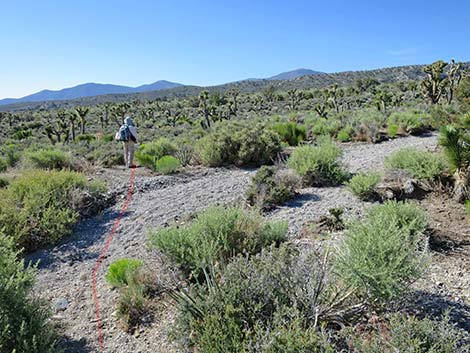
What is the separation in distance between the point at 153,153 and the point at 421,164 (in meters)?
8.77

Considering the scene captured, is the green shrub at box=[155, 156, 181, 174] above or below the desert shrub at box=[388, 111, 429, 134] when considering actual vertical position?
below

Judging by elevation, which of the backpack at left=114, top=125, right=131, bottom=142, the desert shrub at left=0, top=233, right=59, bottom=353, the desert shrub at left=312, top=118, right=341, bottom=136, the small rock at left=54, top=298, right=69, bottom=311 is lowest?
the small rock at left=54, top=298, right=69, bottom=311

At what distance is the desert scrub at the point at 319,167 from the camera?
9.08m

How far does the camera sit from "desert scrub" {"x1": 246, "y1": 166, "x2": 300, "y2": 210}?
7805mm

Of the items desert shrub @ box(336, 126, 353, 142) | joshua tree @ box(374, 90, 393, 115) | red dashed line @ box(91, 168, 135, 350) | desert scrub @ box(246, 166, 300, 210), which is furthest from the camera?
joshua tree @ box(374, 90, 393, 115)

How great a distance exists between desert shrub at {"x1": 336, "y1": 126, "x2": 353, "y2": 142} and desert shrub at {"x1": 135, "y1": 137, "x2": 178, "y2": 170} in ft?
22.8

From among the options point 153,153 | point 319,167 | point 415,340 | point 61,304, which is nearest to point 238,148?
point 153,153

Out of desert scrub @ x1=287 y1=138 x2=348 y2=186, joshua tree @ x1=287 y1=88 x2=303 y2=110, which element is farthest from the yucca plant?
joshua tree @ x1=287 y1=88 x2=303 y2=110

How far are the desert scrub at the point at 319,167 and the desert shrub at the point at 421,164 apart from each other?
4.22 feet

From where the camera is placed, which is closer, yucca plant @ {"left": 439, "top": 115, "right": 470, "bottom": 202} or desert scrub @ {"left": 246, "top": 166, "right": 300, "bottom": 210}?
yucca plant @ {"left": 439, "top": 115, "right": 470, "bottom": 202}

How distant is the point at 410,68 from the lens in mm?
88500

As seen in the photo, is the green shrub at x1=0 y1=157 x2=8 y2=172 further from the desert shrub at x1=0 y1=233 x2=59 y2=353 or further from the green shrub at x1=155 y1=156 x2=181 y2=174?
the desert shrub at x1=0 y1=233 x2=59 y2=353

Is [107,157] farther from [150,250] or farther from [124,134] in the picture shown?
[150,250]

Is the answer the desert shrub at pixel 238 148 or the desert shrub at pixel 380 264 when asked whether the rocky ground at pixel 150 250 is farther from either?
the desert shrub at pixel 238 148
